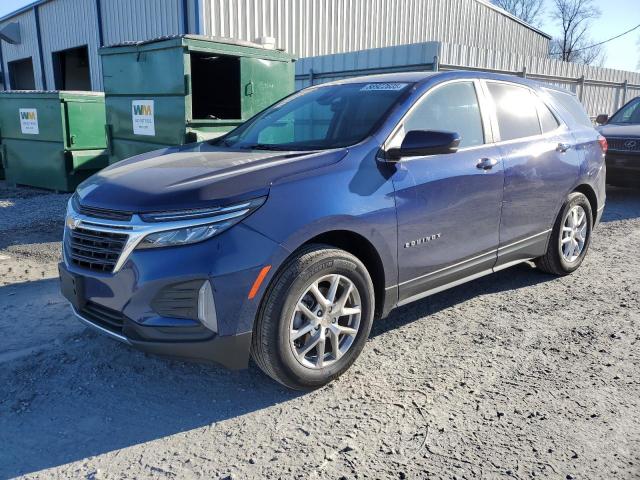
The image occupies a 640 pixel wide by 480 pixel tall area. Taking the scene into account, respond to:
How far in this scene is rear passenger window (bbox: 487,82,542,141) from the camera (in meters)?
4.16

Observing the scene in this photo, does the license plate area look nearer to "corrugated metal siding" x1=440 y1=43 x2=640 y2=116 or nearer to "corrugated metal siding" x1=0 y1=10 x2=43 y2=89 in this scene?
"corrugated metal siding" x1=440 y1=43 x2=640 y2=116

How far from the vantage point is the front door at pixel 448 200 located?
11.0ft

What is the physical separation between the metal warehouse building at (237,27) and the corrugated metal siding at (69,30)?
30 mm

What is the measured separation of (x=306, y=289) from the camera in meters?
2.86

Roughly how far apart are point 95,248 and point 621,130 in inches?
357

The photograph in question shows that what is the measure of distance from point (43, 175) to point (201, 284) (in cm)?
790

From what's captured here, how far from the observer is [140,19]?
14.0 m

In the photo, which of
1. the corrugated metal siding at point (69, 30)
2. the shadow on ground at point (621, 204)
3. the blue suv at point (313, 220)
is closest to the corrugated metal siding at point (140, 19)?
the corrugated metal siding at point (69, 30)

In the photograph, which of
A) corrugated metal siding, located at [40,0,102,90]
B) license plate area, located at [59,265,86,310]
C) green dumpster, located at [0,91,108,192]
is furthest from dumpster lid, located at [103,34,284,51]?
corrugated metal siding, located at [40,0,102,90]

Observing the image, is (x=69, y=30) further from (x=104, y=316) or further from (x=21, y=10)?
(x=104, y=316)

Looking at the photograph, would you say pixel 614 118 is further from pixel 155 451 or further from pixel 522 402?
pixel 155 451

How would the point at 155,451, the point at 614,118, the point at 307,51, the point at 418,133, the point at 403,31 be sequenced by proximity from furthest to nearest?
the point at 403,31
the point at 307,51
the point at 614,118
the point at 418,133
the point at 155,451

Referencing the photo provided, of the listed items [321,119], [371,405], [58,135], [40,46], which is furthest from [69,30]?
[371,405]

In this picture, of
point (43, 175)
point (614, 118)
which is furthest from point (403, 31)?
point (43, 175)
